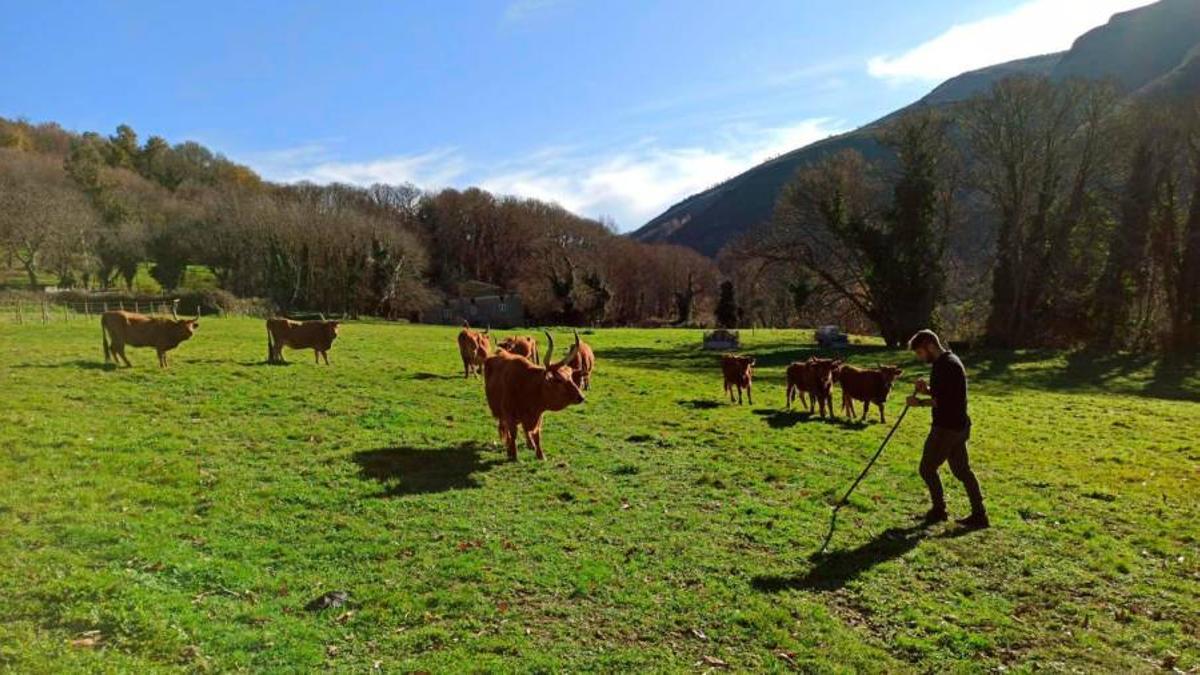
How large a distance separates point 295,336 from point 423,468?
13730 mm

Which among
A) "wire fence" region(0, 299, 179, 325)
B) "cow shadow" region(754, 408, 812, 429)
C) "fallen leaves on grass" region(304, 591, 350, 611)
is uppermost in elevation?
"wire fence" region(0, 299, 179, 325)

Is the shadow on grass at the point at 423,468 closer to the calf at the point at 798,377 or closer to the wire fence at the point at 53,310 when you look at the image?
the calf at the point at 798,377

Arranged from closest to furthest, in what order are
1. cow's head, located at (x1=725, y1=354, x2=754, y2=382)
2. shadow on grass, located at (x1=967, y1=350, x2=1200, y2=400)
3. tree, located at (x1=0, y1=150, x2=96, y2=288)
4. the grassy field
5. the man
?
the grassy field
the man
cow's head, located at (x1=725, y1=354, x2=754, y2=382)
shadow on grass, located at (x1=967, y1=350, x2=1200, y2=400)
tree, located at (x1=0, y1=150, x2=96, y2=288)

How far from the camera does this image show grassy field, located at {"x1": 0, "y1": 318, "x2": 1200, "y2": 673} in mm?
6391

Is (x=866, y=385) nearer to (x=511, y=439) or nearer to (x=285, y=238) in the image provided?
(x=511, y=439)

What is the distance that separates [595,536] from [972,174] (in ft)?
148

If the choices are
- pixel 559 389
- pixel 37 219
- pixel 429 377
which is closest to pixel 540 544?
pixel 559 389

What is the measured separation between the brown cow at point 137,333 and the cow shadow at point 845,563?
18.4 m

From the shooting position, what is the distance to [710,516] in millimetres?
10242

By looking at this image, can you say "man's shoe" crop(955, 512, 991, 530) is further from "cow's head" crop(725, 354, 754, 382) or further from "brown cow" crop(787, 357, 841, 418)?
"cow's head" crop(725, 354, 754, 382)

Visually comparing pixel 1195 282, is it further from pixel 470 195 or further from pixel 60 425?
pixel 470 195

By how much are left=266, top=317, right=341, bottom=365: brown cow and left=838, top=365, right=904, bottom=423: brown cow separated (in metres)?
17.1

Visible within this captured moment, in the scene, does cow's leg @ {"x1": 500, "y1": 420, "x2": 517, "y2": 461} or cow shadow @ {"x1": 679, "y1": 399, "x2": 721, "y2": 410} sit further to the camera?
cow shadow @ {"x1": 679, "y1": 399, "x2": 721, "y2": 410}

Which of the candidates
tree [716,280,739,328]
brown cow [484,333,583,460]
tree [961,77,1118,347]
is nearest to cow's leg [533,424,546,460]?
brown cow [484,333,583,460]
